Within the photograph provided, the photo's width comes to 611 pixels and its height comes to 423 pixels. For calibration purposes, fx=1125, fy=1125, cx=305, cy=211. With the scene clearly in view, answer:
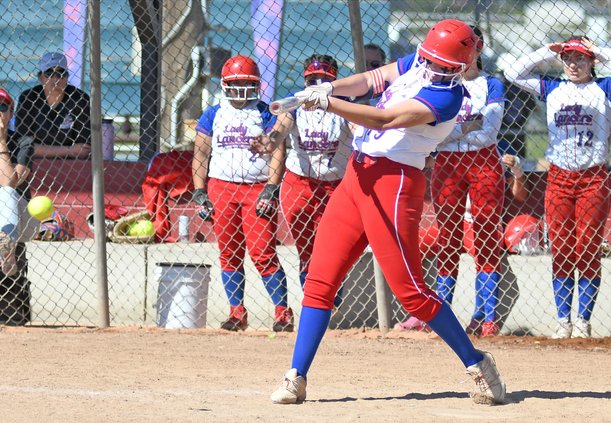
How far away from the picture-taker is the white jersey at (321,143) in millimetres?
7530

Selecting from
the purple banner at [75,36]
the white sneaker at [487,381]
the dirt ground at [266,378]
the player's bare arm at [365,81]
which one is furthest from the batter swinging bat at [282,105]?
the purple banner at [75,36]

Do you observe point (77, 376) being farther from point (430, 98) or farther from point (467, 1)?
point (467, 1)

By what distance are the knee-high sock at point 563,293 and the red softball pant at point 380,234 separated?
2.67 meters

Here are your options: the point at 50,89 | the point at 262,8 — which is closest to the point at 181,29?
the point at 262,8

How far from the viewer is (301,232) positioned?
7.64 m

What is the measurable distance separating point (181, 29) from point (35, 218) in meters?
3.05

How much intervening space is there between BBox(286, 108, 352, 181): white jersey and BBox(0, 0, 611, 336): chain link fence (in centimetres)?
3

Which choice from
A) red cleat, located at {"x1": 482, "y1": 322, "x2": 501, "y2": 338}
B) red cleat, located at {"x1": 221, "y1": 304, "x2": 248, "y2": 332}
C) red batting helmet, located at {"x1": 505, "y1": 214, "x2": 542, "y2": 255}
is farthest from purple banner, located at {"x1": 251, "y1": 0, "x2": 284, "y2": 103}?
red cleat, located at {"x1": 482, "y1": 322, "x2": 501, "y2": 338}

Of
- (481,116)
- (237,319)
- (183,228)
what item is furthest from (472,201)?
(183,228)

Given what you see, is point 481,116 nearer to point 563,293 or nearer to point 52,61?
point 563,293

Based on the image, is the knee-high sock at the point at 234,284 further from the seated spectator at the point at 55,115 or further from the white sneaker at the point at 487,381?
the white sneaker at the point at 487,381

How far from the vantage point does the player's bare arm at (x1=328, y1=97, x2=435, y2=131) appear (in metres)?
4.70

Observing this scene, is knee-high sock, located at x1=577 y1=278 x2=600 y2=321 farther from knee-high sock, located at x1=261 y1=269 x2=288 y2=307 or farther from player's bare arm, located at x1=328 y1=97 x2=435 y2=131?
player's bare arm, located at x1=328 y1=97 x2=435 y2=131

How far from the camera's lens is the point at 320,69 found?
754 cm
